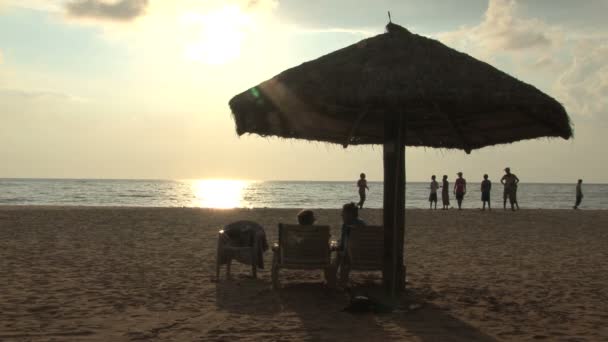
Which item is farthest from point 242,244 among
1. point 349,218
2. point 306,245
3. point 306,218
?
point 349,218

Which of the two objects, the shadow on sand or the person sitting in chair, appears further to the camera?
the person sitting in chair

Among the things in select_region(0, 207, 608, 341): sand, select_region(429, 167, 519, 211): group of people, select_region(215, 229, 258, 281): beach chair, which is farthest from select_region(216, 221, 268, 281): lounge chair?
select_region(429, 167, 519, 211): group of people

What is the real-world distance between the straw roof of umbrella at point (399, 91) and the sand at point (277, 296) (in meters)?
1.95

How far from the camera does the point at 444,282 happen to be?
314 inches

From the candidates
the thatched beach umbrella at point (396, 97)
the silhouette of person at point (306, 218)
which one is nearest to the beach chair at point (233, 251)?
the silhouette of person at point (306, 218)

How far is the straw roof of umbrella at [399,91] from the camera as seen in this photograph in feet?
18.7

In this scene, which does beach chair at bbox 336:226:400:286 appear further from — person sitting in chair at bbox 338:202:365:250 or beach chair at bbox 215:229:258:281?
beach chair at bbox 215:229:258:281

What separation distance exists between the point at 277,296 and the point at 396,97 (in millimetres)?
2707

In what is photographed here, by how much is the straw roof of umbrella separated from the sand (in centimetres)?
195

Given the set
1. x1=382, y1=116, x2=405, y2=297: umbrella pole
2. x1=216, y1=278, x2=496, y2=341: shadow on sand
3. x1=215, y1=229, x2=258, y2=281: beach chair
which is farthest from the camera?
x1=215, y1=229, x2=258, y2=281: beach chair

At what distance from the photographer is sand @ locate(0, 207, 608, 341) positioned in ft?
17.1

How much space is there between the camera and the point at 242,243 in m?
8.02

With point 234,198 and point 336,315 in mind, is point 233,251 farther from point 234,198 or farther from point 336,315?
point 234,198

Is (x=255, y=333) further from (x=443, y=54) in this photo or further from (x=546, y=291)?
(x=546, y=291)
